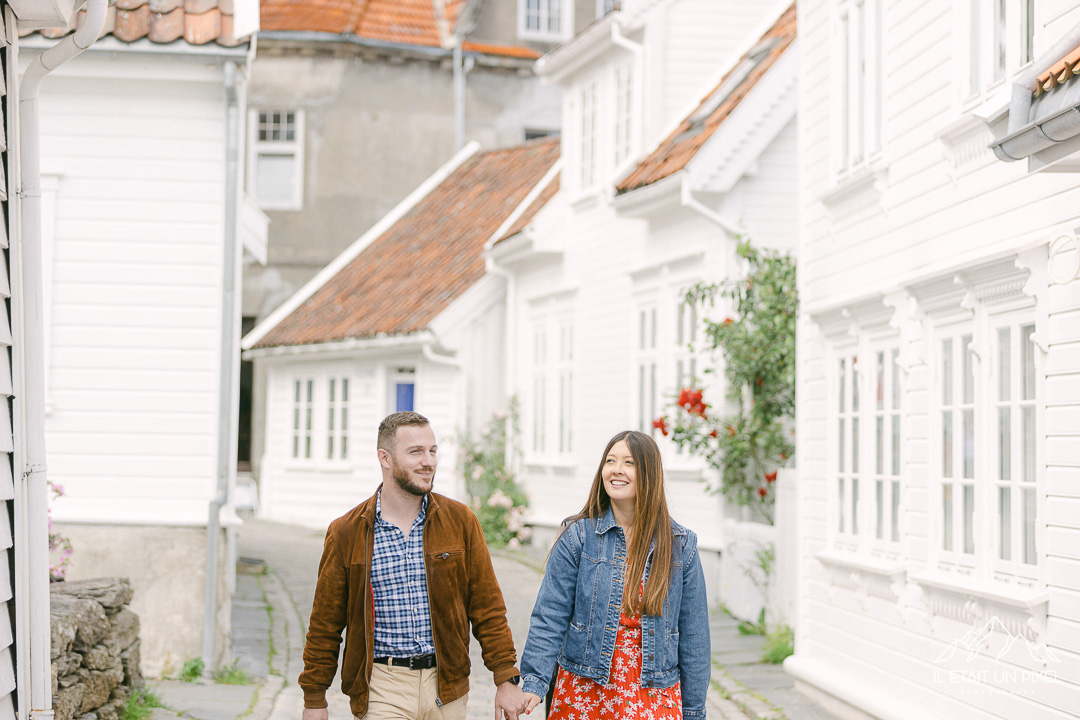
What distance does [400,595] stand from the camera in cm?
491

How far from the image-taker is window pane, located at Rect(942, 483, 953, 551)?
759cm

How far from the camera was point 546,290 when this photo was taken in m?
18.0

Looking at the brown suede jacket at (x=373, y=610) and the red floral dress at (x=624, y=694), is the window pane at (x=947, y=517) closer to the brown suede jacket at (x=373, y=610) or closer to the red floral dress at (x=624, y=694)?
the red floral dress at (x=624, y=694)

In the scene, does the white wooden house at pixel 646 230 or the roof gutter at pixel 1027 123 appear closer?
the roof gutter at pixel 1027 123

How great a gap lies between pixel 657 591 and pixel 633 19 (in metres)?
11.5

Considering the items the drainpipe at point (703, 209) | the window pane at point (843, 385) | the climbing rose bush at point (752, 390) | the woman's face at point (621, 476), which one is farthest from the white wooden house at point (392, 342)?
the woman's face at point (621, 476)

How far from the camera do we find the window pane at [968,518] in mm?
7293

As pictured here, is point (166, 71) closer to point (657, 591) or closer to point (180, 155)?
point (180, 155)

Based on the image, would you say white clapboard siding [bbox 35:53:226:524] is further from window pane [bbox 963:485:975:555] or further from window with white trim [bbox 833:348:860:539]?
window pane [bbox 963:485:975:555]

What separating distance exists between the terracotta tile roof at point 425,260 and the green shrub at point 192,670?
9.34 m

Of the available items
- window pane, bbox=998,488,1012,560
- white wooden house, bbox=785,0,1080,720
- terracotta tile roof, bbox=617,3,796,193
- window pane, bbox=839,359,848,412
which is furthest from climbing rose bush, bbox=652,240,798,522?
window pane, bbox=998,488,1012,560

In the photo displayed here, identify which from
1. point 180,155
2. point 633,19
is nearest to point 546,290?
point 633,19

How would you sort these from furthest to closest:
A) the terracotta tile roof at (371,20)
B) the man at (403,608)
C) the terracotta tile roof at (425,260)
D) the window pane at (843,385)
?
1. the terracotta tile roof at (371,20)
2. the terracotta tile roof at (425,260)
3. the window pane at (843,385)
4. the man at (403,608)

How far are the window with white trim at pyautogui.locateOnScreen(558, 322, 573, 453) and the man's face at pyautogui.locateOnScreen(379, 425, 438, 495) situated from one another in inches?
488
